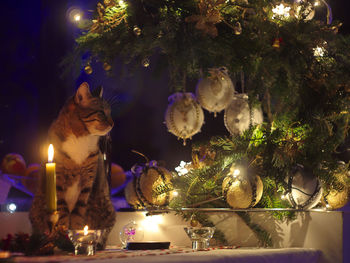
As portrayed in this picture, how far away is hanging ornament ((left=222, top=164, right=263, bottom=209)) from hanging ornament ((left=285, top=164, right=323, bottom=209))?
102 mm

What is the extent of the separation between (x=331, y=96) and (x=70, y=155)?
2.30 feet

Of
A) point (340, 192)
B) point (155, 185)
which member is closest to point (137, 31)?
point (155, 185)

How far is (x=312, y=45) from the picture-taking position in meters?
1.23

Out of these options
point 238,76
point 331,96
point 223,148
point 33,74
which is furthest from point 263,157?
point 33,74

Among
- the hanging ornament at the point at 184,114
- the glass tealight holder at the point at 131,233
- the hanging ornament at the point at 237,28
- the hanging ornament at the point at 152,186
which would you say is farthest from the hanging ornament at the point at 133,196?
the hanging ornament at the point at 237,28

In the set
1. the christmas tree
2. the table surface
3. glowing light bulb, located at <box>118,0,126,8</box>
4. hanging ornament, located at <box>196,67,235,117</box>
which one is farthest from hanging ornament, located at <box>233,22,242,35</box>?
the table surface

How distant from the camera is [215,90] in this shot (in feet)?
4.40

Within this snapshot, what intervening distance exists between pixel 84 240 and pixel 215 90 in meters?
0.55

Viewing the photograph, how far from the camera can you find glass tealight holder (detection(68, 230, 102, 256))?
101cm

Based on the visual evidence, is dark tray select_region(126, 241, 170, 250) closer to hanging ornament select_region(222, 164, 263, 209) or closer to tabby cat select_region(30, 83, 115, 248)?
tabby cat select_region(30, 83, 115, 248)

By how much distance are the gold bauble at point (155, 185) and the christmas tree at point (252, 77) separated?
3 cm

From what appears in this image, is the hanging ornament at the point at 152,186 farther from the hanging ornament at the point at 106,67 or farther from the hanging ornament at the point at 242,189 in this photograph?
the hanging ornament at the point at 106,67

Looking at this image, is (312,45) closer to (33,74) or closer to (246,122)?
(246,122)

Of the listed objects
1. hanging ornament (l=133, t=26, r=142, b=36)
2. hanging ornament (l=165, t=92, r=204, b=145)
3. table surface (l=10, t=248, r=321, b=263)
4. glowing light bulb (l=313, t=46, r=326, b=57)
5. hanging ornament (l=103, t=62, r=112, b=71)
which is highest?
glowing light bulb (l=313, t=46, r=326, b=57)
